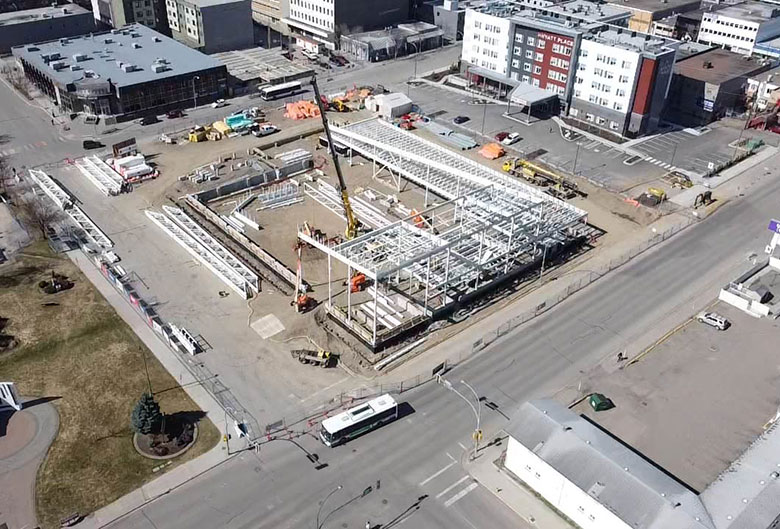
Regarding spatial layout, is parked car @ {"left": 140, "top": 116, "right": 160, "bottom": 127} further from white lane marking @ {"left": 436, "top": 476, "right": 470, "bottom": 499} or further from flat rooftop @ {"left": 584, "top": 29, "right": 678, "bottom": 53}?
white lane marking @ {"left": 436, "top": 476, "right": 470, "bottom": 499}

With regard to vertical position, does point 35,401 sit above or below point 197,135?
below

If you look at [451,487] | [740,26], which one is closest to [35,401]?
[451,487]

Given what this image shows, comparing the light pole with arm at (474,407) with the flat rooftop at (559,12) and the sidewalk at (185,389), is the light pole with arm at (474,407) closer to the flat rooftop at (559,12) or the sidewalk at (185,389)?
the sidewalk at (185,389)

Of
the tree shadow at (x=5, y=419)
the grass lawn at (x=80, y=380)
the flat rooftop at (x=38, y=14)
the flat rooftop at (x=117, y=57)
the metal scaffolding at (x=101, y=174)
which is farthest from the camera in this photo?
the flat rooftop at (x=38, y=14)

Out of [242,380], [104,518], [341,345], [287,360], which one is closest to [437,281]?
[341,345]

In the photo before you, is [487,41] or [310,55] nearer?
[487,41]

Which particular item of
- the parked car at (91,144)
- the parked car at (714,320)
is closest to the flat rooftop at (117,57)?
the parked car at (91,144)

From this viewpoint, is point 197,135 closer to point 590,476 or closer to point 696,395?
point 696,395
